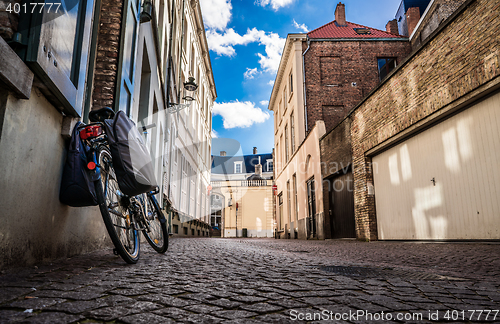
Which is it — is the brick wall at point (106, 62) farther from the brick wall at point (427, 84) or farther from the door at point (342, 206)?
the door at point (342, 206)

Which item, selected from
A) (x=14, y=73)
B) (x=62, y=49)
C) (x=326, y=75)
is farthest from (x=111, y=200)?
(x=326, y=75)

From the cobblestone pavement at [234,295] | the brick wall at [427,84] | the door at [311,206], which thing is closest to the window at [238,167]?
the door at [311,206]

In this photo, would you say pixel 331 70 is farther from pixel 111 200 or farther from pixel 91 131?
pixel 111 200

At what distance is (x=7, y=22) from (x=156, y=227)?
8.37 feet

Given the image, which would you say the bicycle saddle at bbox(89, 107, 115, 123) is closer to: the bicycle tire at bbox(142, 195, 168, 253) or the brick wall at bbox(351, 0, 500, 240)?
the bicycle tire at bbox(142, 195, 168, 253)

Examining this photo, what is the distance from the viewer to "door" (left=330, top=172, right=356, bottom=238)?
440 inches

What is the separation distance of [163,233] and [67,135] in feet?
5.43

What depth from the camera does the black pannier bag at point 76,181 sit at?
10.4ft

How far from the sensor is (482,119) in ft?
18.7

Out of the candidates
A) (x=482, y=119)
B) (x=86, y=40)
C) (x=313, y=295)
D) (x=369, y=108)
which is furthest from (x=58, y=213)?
(x=369, y=108)

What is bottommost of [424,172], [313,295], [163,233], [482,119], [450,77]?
[313,295]

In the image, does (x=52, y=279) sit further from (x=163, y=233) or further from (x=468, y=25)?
(x=468, y=25)

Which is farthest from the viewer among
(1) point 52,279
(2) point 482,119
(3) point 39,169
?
(2) point 482,119

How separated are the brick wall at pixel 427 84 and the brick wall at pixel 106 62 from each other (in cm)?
571
